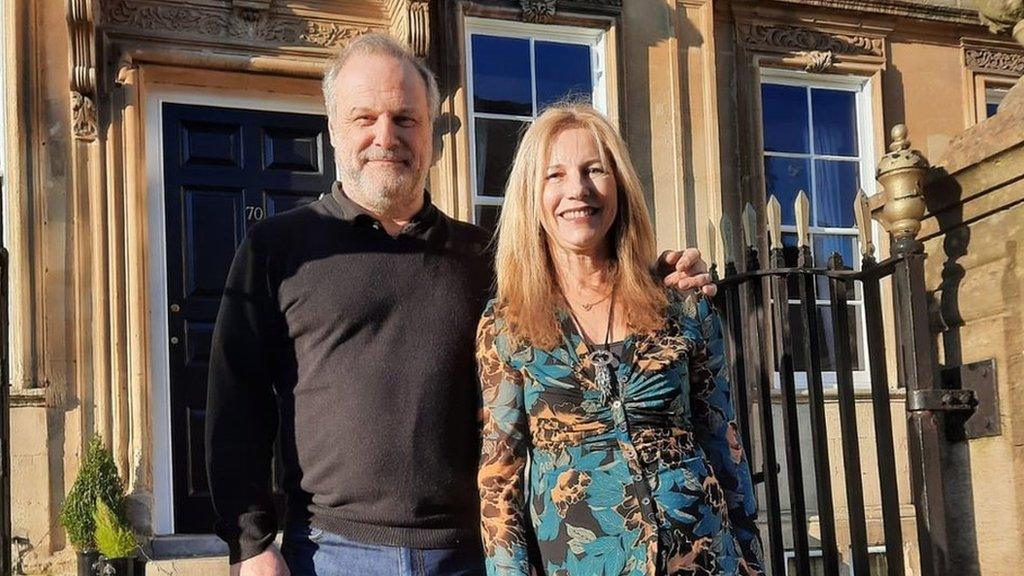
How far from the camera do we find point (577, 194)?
7.93ft

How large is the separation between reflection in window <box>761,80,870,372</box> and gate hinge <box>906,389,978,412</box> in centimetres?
569

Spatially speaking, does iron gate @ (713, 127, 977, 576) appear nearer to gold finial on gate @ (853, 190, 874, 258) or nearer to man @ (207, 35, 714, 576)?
gold finial on gate @ (853, 190, 874, 258)

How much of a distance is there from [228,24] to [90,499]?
2972 mm

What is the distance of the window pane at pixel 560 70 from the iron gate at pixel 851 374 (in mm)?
4280

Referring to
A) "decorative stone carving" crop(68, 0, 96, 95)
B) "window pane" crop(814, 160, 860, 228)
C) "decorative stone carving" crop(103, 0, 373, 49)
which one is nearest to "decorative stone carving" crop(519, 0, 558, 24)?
"decorative stone carving" crop(103, 0, 373, 49)

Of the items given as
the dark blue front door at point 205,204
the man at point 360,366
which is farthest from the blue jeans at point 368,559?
the dark blue front door at point 205,204

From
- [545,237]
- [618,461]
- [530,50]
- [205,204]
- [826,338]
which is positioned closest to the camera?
[618,461]

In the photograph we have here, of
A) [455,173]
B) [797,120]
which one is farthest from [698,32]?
[455,173]

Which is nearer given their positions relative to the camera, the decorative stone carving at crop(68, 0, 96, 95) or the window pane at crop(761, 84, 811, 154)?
the decorative stone carving at crop(68, 0, 96, 95)

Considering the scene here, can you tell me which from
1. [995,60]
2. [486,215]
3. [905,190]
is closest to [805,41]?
[995,60]

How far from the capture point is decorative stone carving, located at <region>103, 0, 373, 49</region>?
678cm

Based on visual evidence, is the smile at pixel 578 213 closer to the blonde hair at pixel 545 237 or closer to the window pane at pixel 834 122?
the blonde hair at pixel 545 237

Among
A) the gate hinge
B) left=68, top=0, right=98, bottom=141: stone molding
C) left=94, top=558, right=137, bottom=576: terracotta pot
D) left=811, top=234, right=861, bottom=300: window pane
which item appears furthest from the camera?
left=811, top=234, right=861, bottom=300: window pane

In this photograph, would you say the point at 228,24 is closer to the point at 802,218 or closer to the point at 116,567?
the point at 116,567
